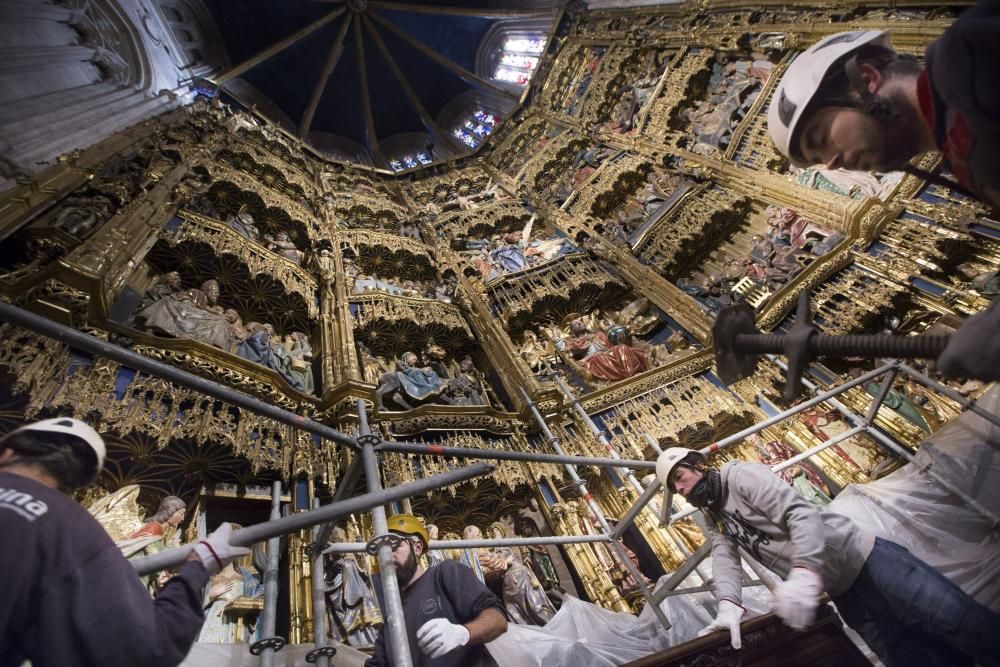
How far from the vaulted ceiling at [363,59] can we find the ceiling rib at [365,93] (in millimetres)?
45

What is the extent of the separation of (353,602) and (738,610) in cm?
299

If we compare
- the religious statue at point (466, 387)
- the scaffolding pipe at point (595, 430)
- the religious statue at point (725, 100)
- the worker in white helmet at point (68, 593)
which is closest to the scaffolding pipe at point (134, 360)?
the worker in white helmet at point (68, 593)

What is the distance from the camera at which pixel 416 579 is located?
2730 mm

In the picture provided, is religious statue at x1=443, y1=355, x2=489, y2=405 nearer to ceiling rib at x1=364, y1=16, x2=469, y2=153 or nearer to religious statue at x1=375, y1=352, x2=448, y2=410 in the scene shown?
religious statue at x1=375, y1=352, x2=448, y2=410

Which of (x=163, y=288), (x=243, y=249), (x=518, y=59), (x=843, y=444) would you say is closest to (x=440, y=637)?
(x=843, y=444)

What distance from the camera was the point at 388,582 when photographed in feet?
6.53

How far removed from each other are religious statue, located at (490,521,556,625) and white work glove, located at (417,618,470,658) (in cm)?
246

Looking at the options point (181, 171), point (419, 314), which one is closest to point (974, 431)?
point (419, 314)

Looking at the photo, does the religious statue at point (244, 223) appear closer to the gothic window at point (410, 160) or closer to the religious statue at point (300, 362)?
the religious statue at point (300, 362)

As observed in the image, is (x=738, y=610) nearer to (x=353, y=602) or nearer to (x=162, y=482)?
(x=353, y=602)

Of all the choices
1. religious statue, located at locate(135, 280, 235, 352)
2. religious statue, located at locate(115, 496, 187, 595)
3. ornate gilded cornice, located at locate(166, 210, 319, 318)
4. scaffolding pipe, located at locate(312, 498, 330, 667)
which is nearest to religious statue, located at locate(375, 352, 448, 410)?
ornate gilded cornice, located at locate(166, 210, 319, 318)

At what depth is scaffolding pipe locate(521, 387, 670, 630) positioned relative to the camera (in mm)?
3461

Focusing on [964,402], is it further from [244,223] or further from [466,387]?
[244,223]

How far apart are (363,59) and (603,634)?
962 inches
